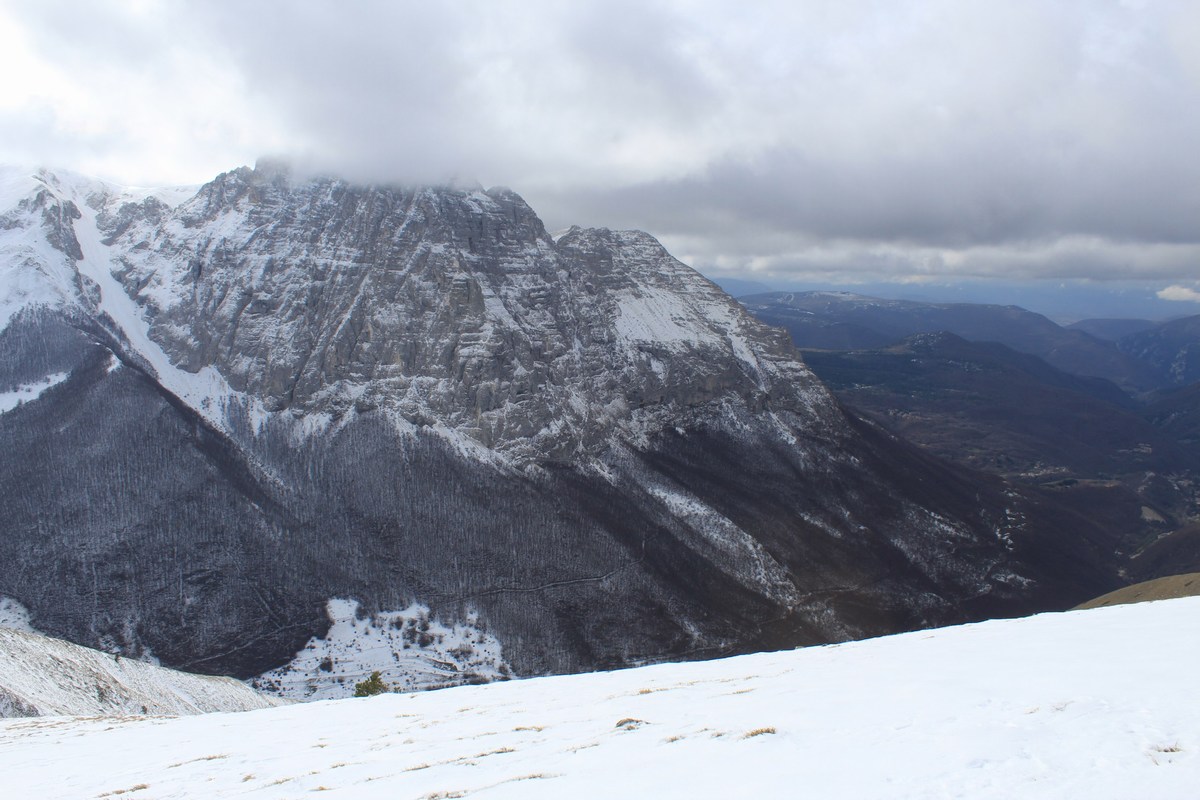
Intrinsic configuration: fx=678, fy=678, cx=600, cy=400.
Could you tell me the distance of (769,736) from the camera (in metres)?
24.6

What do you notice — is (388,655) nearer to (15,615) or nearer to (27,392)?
(15,615)

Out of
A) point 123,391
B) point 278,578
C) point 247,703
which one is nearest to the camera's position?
point 247,703

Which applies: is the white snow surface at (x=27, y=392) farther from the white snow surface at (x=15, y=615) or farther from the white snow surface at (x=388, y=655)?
the white snow surface at (x=388, y=655)

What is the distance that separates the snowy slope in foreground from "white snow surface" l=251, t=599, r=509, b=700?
45048 millimetres

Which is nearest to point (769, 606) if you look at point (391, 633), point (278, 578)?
point (391, 633)

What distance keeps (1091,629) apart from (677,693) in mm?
24330

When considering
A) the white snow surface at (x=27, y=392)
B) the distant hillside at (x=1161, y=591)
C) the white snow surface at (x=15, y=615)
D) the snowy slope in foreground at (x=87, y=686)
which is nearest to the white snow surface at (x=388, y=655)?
the snowy slope in foreground at (x=87, y=686)

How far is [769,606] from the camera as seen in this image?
570ft

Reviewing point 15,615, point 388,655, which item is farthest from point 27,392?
point 388,655

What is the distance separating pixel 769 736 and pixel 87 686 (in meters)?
83.5

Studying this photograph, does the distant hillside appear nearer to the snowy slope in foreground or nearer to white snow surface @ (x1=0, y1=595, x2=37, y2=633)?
the snowy slope in foreground

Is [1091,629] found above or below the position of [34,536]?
above

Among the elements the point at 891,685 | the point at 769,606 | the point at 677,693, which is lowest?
the point at 769,606

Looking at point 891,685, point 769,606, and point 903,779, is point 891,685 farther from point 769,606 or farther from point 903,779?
point 769,606
